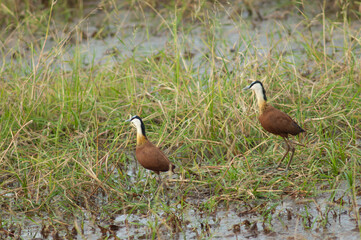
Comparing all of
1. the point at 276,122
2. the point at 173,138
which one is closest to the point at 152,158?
the point at 173,138

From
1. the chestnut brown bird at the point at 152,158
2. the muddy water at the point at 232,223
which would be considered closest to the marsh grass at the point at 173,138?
the muddy water at the point at 232,223

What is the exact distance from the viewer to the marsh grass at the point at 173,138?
5.12 meters

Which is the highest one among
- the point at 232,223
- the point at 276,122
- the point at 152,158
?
the point at 276,122

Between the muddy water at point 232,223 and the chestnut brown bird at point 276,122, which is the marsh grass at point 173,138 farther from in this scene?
the chestnut brown bird at point 276,122

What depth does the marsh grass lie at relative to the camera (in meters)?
5.12

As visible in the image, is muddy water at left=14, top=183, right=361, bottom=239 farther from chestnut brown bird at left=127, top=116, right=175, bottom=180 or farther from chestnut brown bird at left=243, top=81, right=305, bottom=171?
chestnut brown bird at left=243, top=81, right=305, bottom=171

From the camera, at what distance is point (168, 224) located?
4.59 m

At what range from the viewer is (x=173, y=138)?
589 centimetres

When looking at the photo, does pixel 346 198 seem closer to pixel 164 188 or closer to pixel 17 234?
pixel 164 188

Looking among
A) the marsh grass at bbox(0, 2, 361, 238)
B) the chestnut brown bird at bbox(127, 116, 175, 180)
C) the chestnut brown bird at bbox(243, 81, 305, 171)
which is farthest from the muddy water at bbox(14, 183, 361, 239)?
the chestnut brown bird at bbox(243, 81, 305, 171)

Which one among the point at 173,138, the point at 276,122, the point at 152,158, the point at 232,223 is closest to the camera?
the point at 232,223

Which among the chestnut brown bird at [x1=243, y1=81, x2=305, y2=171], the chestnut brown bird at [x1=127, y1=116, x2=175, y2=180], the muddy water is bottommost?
the muddy water

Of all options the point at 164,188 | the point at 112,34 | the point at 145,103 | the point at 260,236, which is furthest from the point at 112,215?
the point at 112,34

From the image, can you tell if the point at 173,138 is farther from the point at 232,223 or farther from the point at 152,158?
the point at 232,223
